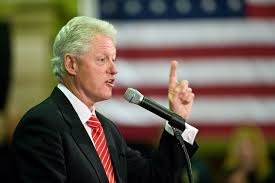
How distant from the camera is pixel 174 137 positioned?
2.71 m

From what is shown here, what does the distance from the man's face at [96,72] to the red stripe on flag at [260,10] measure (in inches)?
130

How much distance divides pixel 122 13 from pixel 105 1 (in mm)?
132

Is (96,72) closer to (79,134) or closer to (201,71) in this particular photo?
(79,134)

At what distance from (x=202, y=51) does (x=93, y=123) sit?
10.8ft

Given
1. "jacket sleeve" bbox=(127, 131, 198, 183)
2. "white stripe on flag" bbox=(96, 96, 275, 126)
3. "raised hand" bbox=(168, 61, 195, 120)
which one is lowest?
"white stripe on flag" bbox=(96, 96, 275, 126)

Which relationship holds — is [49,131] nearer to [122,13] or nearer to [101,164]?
[101,164]

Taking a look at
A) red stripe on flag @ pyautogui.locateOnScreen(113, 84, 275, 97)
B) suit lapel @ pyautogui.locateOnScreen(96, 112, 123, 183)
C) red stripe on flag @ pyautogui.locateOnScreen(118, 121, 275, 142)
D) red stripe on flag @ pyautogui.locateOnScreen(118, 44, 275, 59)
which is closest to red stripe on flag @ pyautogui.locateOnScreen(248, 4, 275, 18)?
red stripe on flag @ pyautogui.locateOnScreen(118, 44, 275, 59)

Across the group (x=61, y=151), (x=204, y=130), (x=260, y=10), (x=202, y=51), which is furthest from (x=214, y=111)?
(x=61, y=151)

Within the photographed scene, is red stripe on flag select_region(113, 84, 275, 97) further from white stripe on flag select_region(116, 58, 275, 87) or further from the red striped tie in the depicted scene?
the red striped tie

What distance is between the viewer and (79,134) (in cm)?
256

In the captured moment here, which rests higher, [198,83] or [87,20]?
[87,20]

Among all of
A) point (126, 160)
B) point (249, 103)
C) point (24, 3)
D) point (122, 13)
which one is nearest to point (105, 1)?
point (122, 13)

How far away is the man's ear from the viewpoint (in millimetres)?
2606

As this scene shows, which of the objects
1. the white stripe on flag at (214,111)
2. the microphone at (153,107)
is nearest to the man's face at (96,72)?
the microphone at (153,107)
